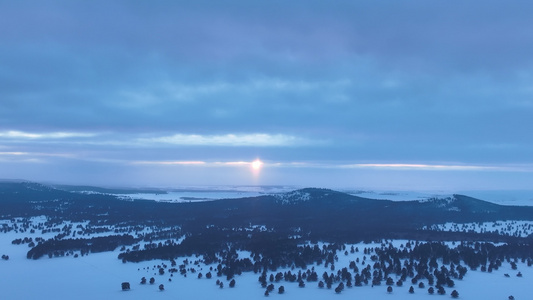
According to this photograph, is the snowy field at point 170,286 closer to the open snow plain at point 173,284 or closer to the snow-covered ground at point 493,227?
the open snow plain at point 173,284

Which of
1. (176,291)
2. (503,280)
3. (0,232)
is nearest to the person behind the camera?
(176,291)

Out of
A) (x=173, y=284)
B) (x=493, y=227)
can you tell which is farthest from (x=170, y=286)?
(x=493, y=227)

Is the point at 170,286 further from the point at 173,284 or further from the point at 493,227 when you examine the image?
the point at 493,227

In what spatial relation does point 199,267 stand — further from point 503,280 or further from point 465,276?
point 503,280

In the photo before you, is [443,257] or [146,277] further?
[443,257]

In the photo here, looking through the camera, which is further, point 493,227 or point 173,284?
point 493,227

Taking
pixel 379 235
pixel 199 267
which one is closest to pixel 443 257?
pixel 379 235

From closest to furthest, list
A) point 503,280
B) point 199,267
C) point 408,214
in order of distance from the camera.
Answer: point 503,280
point 199,267
point 408,214

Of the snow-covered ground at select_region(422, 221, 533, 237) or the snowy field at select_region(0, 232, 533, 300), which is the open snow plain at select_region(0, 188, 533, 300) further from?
the snow-covered ground at select_region(422, 221, 533, 237)
